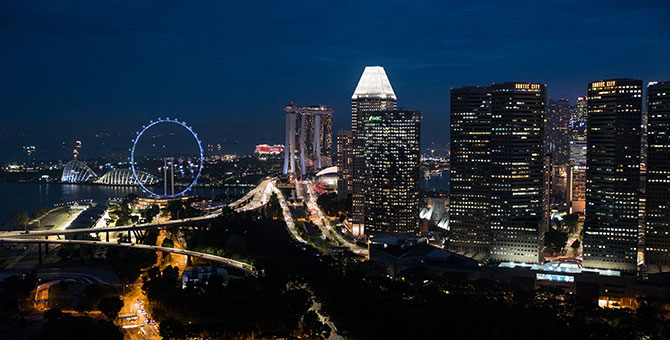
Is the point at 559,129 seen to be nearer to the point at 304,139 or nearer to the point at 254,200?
the point at 304,139

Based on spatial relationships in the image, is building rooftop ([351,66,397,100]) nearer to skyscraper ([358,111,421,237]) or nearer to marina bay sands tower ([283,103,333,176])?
skyscraper ([358,111,421,237])

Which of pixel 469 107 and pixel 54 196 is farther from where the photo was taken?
pixel 54 196

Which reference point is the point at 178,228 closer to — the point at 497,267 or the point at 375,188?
the point at 375,188

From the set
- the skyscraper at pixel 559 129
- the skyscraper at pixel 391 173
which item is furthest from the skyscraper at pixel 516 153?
the skyscraper at pixel 559 129

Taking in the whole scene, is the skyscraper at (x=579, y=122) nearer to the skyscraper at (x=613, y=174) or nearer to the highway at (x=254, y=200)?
the highway at (x=254, y=200)

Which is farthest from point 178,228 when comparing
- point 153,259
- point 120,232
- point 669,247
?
point 669,247

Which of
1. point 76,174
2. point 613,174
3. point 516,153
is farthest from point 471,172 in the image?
point 76,174

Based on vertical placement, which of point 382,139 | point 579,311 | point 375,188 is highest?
point 382,139
